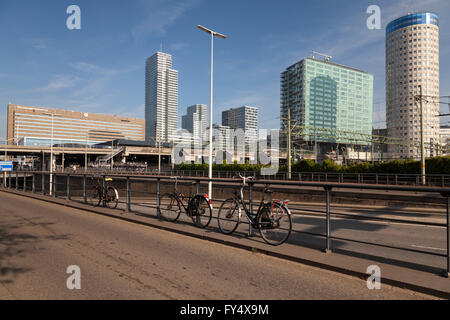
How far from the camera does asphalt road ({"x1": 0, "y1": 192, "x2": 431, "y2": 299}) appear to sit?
4031 mm

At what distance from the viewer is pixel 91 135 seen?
169 m

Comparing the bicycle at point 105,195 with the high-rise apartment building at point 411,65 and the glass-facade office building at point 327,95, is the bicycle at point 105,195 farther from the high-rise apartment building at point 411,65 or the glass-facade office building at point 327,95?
the high-rise apartment building at point 411,65

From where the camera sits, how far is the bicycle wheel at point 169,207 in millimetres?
8828

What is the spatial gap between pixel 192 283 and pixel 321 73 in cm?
14330

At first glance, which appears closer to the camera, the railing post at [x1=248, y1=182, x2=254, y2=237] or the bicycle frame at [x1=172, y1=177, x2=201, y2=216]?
the railing post at [x1=248, y1=182, x2=254, y2=237]

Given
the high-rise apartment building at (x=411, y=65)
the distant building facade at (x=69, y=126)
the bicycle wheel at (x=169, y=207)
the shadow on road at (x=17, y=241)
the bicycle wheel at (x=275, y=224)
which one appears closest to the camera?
the shadow on road at (x=17, y=241)

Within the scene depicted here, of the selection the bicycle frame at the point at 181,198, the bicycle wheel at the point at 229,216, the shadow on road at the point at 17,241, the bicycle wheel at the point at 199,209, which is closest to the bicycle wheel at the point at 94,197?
the shadow on road at the point at 17,241

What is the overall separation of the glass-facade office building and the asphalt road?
126m

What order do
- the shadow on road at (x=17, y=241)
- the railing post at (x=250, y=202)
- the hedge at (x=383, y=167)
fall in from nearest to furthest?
the shadow on road at (x=17, y=241)
the railing post at (x=250, y=202)
the hedge at (x=383, y=167)

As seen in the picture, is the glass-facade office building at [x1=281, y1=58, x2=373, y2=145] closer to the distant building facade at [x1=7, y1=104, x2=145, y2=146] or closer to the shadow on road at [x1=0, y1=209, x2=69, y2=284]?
the distant building facade at [x1=7, y1=104, x2=145, y2=146]

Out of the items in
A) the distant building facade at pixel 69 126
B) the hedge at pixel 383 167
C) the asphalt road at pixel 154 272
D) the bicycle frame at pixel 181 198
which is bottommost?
the asphalt road at pixel 154 272

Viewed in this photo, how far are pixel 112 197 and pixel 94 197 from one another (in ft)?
4.39

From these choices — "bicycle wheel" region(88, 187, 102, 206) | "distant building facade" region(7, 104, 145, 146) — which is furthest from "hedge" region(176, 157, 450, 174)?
"distant building facade" region(7, 104, 145, 146)

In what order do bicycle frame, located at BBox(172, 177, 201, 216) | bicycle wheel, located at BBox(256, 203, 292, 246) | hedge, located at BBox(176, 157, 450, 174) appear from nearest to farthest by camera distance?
1. bicycle wheel, located at BBox(256, 203, 292, 246)
2. bicycle frame, located at BBox(172, 177, 201, 216)
3. hedge, located at BBox(176, 157, 450, 174)
